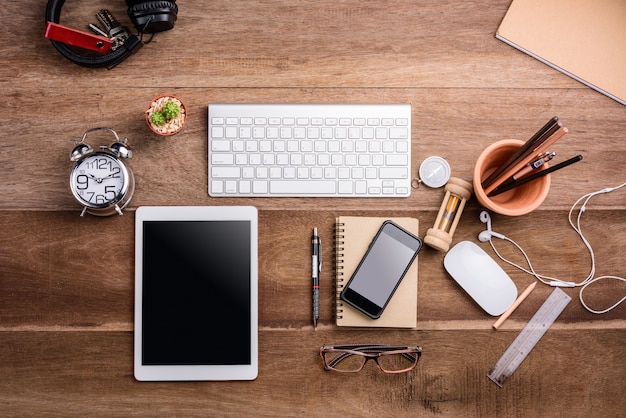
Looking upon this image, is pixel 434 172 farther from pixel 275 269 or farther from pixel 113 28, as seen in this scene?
pixel 113 28

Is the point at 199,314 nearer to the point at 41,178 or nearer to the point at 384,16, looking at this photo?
the point at 41,178

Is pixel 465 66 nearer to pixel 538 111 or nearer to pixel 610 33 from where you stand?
pixel 538 111

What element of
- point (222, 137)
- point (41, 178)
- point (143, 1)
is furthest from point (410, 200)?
point (41, 178)

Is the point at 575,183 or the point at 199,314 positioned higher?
the point at 575,183

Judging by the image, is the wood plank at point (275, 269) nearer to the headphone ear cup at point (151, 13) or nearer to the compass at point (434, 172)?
the compass at point (434, 172)

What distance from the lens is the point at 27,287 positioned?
44.4 inches

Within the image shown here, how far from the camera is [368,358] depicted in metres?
1.11

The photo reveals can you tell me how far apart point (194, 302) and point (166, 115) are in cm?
42

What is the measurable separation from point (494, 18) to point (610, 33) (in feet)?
0.86

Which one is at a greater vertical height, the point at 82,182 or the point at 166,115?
the point at 166,115

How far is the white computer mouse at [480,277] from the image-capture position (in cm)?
113

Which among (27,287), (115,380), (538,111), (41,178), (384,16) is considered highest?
(384,16)

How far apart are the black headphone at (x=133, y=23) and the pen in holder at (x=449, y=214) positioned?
2.39ft

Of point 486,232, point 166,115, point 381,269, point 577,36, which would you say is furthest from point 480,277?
point 166,115
